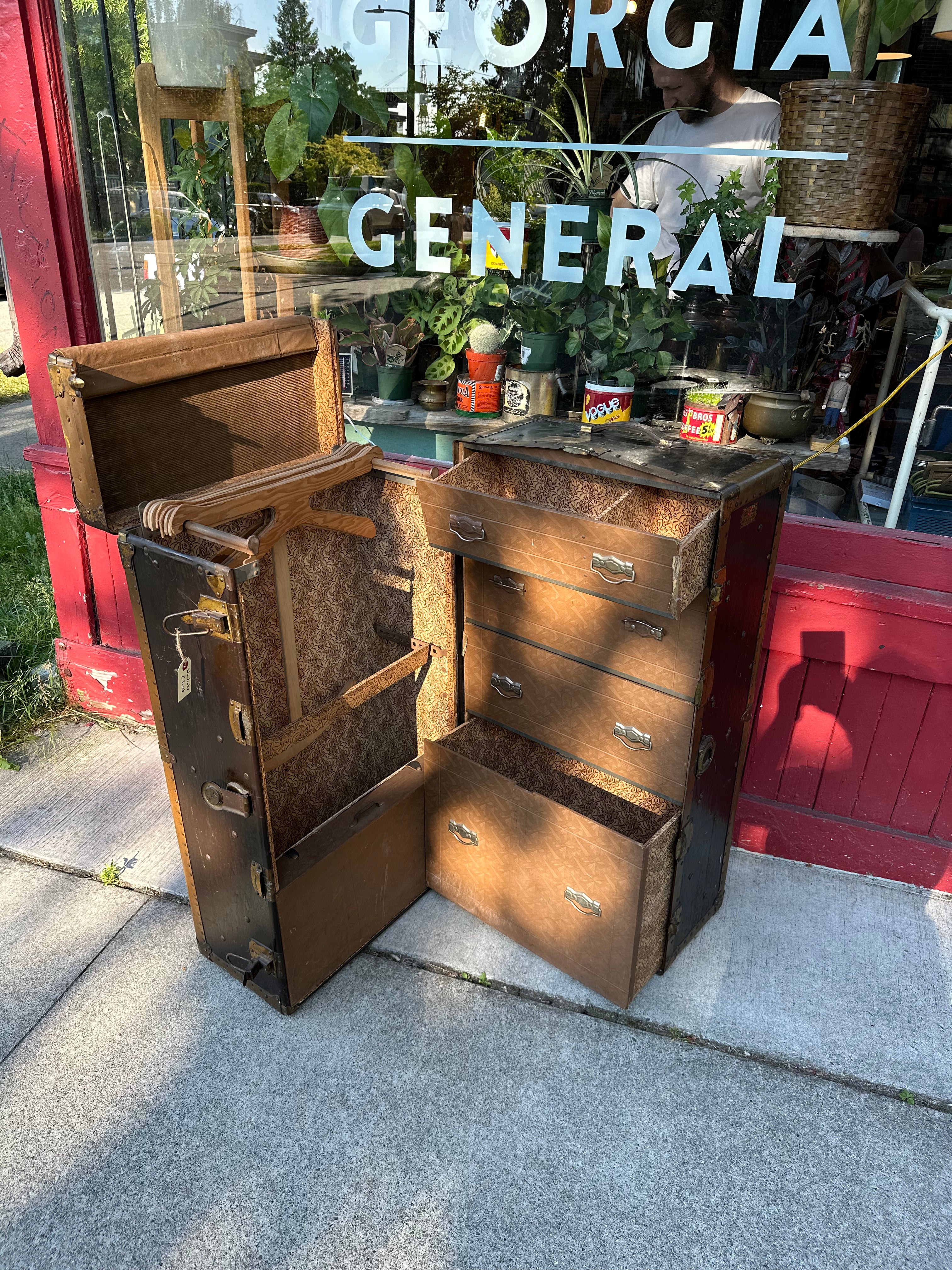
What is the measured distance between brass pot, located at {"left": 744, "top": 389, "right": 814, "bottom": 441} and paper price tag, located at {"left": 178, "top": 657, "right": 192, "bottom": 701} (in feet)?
6.08

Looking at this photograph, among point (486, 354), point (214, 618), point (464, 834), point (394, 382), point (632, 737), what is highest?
point (486, 354)

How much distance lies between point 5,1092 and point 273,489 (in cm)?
165

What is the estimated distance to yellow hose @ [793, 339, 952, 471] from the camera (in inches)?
100

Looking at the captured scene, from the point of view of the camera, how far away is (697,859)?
2480 mm

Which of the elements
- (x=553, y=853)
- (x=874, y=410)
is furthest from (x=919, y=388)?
(x=553, y=853)

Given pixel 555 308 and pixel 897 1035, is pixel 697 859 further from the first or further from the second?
pixel 555 308

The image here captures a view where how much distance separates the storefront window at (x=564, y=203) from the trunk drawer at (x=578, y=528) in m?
0.58

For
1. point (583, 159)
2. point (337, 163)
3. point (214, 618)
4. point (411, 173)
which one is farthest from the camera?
point (337, 163)

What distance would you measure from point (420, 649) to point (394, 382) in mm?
1144

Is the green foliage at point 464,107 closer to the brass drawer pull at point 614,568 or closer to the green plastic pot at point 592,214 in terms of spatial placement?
the green plastic pot at point 592,214

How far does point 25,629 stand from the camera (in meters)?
4.00

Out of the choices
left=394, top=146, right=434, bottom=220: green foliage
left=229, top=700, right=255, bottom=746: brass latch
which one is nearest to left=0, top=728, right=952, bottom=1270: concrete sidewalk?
left=229, top=700, right=255, bottom=746: brass latch

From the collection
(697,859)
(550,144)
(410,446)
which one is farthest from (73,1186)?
(550,144)

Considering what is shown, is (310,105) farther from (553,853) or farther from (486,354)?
(553,853)
